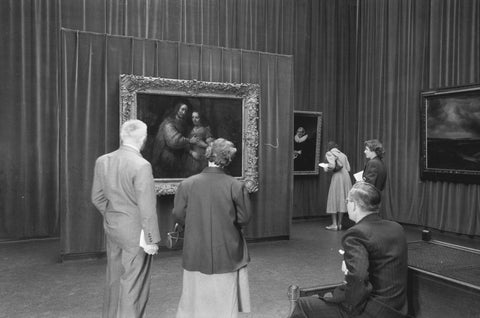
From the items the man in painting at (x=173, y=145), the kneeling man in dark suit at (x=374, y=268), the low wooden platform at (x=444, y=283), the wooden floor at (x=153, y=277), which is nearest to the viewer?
the low wooden platform at (x=444, y=283)

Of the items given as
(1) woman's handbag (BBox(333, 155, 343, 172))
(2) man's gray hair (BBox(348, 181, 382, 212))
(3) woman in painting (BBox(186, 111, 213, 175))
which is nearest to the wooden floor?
(3) woman in painting (BBox(186, 111, 213, 175))

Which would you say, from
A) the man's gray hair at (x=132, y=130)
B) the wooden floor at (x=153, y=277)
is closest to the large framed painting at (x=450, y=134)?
the wooden floor at (x=153, y=277)

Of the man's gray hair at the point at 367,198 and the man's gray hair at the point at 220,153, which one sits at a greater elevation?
the man's gray hair at the point at 220,153

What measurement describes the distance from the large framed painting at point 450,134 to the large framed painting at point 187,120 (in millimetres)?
4095

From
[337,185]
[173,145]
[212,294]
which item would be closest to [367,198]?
[212,294]

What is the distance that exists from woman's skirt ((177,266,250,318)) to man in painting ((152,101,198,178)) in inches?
156

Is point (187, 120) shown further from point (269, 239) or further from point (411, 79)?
point (411, 79)

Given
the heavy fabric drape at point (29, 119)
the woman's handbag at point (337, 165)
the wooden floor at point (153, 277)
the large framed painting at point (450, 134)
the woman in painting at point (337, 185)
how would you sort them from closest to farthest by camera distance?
the wooden floor at point (153, 277), the heavy fabric drape at point (29, 119), the large framed painting at point (450, 134), the woman in painting at point (337, 185), the woman's handbag at point (337, 165)

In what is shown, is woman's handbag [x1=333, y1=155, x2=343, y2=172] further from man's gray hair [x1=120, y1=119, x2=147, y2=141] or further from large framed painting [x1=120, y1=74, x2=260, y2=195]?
man's gray hair [x1=120, y1=119, x2=147, y2=141]

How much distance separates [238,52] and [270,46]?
331 cm

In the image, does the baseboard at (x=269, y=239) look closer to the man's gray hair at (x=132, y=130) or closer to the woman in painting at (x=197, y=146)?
the woman in painting at (x=197, y=146)

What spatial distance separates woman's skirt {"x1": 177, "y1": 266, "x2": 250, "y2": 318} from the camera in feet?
12.2

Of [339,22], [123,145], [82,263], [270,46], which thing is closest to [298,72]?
[270,46]

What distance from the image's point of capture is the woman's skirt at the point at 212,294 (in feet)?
12.2
